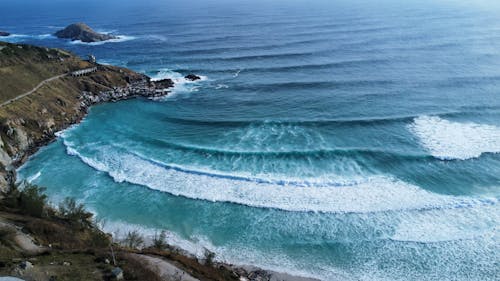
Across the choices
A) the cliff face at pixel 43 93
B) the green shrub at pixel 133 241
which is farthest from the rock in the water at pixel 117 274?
the cliff face at pixel 43 93

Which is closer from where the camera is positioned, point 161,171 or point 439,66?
point 161,171

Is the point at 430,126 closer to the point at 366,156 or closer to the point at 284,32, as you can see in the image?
the point at 366,156

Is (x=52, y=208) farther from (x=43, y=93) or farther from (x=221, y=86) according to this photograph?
(x=221, y=86)

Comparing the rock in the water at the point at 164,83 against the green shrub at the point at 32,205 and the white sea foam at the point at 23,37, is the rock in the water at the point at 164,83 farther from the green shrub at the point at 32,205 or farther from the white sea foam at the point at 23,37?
the white sea foam at the point at 23,37

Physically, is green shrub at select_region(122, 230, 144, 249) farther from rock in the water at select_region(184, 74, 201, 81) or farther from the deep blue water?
rock in the water at select_region(184, 74, 201, 81)

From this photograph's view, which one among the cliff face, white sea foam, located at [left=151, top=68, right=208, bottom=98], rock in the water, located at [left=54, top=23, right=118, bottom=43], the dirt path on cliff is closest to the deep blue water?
white sea foam, located at [left=151, top=68, right=208, bottom=98]

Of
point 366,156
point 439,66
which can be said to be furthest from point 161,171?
point 439,66

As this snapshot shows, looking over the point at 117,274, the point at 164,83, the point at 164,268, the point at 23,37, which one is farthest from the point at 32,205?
the point at 23,37
